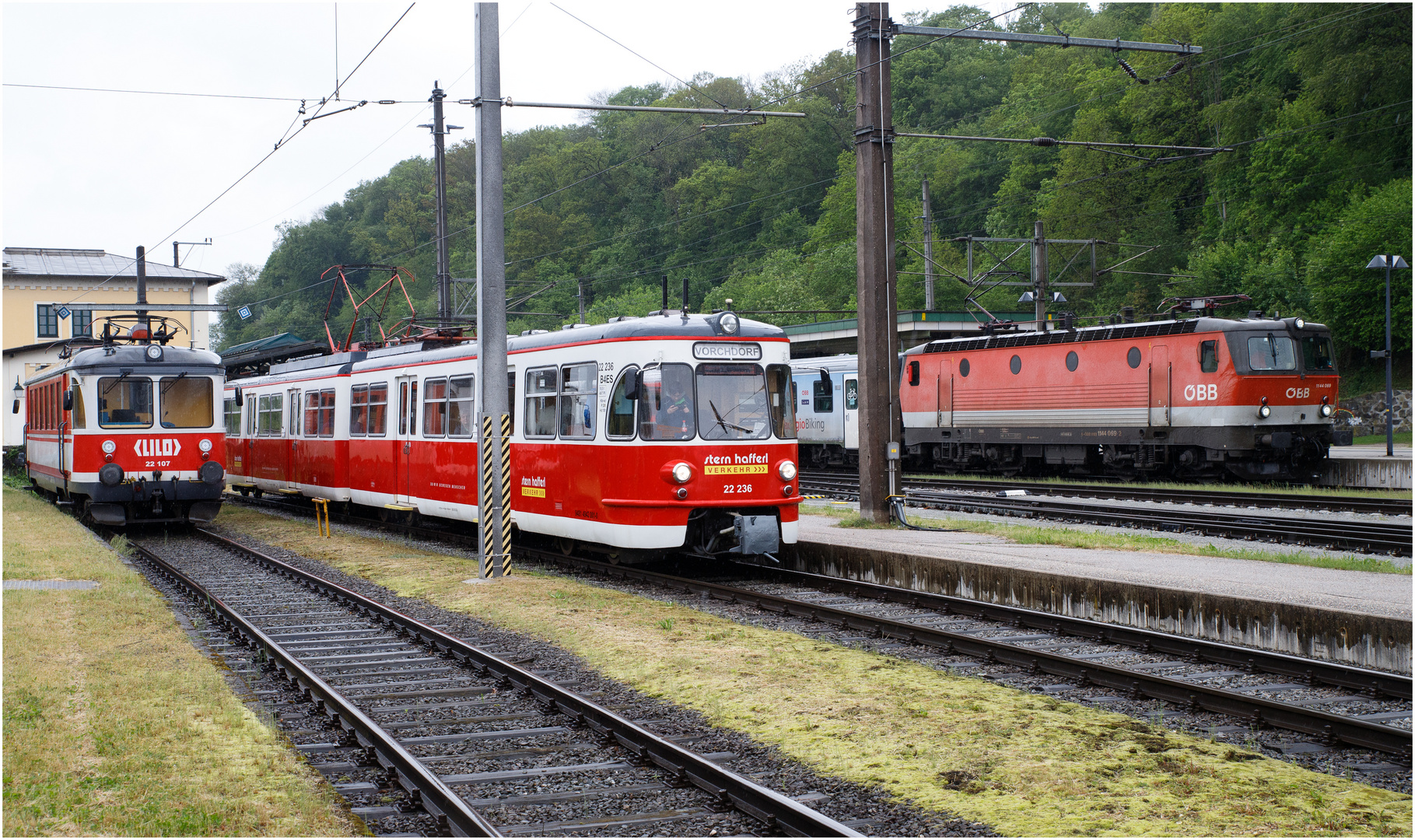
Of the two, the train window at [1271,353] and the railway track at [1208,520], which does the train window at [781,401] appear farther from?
the train window at [1271,353]

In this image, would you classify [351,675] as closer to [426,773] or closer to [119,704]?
[119,704]

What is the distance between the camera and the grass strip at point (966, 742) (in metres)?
5.81

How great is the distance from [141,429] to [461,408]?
20.7ft

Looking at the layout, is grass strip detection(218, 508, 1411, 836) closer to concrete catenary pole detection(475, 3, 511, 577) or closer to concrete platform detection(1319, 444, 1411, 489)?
concrete catenary pole detection(475, 3, 511, 577)

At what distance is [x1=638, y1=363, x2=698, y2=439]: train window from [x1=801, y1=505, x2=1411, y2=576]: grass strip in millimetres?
5067

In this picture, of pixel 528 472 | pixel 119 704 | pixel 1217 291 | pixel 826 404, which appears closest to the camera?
pixel 119 704

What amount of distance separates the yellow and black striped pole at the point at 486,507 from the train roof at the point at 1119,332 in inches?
647

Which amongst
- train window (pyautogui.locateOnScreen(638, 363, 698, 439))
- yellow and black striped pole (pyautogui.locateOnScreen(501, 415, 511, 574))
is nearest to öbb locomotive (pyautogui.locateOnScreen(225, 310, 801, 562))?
train window (pyautogui.locateOnScreen(638, 363, 698, 439))

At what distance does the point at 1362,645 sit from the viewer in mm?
9492

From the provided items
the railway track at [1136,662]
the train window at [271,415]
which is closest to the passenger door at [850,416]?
the train window at [271,415]

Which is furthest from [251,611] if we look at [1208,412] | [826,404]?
[826,404]

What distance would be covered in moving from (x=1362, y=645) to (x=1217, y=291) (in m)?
38.9

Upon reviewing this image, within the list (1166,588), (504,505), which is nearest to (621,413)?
(504,505)

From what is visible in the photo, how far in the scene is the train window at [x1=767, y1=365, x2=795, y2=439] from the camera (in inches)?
572
